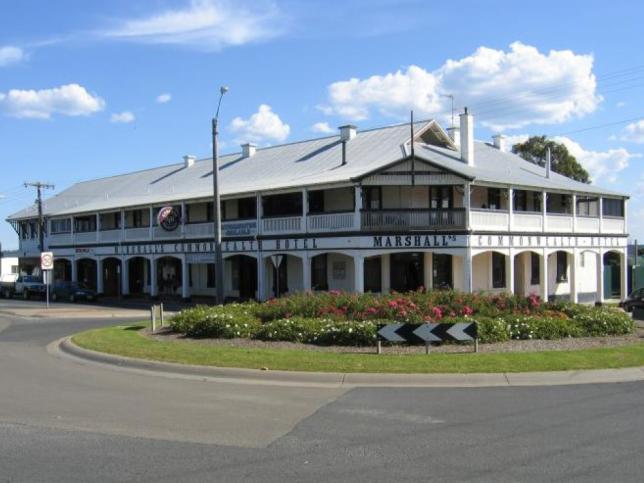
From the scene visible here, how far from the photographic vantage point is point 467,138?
36.0 metres

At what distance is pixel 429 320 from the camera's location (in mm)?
16422

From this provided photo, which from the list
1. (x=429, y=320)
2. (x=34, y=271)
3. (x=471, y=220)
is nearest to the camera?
(x=429, y=320)

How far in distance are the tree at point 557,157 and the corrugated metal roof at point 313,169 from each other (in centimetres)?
1741

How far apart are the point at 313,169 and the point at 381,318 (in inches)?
846

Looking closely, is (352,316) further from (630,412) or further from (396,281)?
(396,281)

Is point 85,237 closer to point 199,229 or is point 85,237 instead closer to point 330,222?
point 199,229

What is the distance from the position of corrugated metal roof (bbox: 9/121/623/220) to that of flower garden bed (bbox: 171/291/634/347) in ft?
42.3

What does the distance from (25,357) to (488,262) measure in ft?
81.9

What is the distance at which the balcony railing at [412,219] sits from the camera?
3083 centimetres

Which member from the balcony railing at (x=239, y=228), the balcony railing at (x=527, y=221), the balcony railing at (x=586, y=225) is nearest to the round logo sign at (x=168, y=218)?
the balcony railing at (x=239, y=228)

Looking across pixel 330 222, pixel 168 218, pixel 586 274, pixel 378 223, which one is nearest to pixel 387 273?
pixel 378 223

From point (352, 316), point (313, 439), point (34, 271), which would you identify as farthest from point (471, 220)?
point (34, 271)

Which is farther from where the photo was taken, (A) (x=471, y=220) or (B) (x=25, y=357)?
(A) (x=471, y=220)

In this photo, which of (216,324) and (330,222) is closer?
(216,324)
